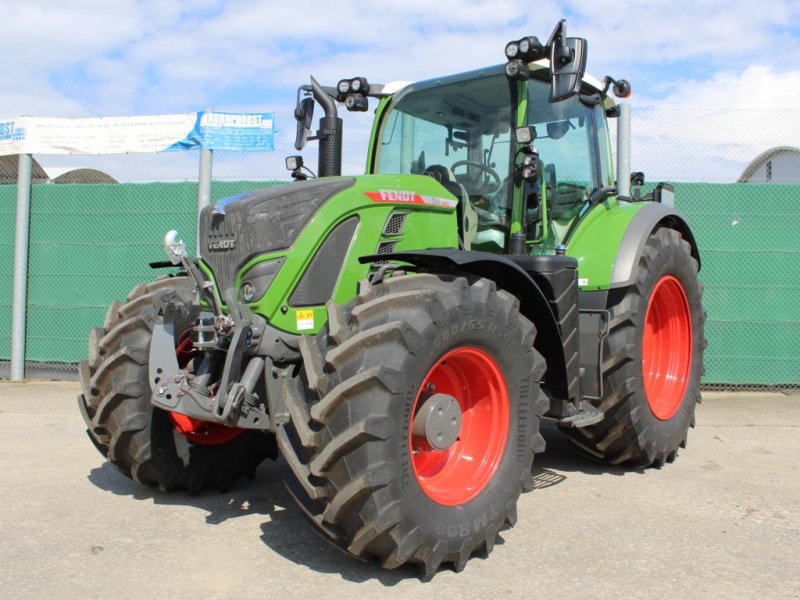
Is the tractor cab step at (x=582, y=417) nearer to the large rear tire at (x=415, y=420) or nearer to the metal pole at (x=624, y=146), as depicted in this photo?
the large rear tire at (x=415, y=420)

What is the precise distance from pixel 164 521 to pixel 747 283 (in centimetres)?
640

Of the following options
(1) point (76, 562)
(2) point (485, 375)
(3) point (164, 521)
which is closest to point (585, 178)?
(2) point (485, 375)

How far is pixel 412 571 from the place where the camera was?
135 inches

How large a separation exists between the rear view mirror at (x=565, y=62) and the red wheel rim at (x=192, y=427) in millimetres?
2344

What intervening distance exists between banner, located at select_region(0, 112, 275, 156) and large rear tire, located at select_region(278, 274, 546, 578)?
5266 mm

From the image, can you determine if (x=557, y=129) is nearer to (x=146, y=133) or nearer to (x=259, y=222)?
(x=259, y=222)

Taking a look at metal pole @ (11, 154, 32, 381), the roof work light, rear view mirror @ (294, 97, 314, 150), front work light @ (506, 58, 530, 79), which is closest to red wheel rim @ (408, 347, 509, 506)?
front work light @ (506, 58, 530, 79)

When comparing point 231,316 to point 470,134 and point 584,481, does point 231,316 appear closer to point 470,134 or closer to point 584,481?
point 470,134

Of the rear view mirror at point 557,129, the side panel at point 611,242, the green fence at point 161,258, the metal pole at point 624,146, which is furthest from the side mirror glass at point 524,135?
the green fence at point 161,258

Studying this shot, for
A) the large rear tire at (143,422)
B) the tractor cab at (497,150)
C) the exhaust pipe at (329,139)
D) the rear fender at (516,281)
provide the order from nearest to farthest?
the rear fender at (516,281) → the large rear tire at (143,422) → the tractor cab at (497,150) → the exhaust pipe at (329,139)

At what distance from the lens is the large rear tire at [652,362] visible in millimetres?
4906

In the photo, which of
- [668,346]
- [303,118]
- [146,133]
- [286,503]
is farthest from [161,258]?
[668,346]

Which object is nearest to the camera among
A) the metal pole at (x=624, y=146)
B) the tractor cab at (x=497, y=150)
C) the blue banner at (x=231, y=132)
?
the tractor cab at (x=497, y=150)

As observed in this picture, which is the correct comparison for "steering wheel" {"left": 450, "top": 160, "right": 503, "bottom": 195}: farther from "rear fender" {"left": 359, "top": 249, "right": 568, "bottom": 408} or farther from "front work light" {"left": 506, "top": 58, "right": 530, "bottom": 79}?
"rear fender" {"left": 359, "top": 249, "right": 568, "bottom": 408}
